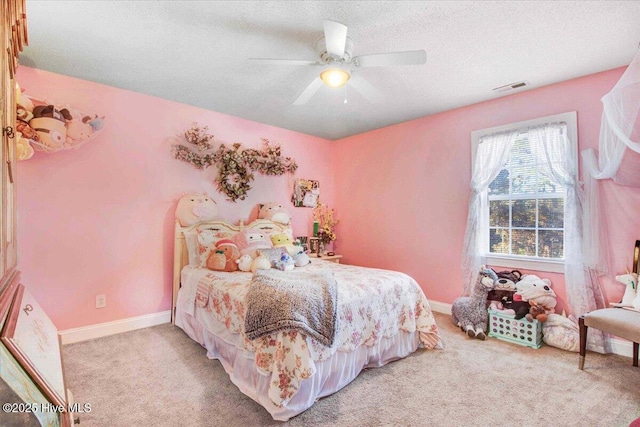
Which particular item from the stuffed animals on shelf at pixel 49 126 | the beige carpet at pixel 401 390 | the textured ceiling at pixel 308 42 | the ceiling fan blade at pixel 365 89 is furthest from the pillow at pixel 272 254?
the stuffed animals on shelf at pixel 49 126

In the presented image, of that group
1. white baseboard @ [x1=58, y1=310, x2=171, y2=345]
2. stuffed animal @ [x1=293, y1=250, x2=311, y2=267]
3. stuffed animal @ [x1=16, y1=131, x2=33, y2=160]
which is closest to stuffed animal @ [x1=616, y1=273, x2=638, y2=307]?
stuffed animal @ [x1=293, y1=250, x2=311, y2=267]

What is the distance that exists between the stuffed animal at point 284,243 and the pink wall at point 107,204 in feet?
2.59

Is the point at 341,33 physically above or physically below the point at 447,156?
above

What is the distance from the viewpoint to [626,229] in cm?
257

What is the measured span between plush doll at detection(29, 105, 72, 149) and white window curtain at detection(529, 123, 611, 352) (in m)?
4.46

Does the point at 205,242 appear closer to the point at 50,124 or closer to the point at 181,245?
the point at 181,245

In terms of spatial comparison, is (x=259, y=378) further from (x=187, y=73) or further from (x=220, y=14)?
(x=187, y=73)

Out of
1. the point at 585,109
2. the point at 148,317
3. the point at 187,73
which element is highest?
the point at 187,73

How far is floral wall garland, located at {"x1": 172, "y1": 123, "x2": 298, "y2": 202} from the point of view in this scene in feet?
11.5

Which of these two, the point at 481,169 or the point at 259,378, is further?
the point at 481,169

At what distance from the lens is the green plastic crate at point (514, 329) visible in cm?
274

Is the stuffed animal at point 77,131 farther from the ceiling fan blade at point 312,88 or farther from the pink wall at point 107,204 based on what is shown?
the ceiling fan blade at point 312,88

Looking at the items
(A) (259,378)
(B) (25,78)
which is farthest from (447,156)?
(B) (25,78)

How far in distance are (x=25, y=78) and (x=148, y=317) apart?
8.16 ft
